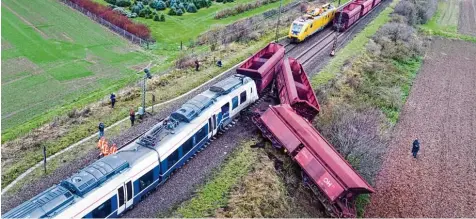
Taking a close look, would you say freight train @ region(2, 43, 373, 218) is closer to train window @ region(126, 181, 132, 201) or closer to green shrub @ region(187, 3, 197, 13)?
train window @ region(126, 181, 132, 201)

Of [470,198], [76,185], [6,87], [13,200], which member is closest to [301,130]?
[470,198]

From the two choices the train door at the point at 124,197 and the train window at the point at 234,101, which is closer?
the train door at the point at 124,197

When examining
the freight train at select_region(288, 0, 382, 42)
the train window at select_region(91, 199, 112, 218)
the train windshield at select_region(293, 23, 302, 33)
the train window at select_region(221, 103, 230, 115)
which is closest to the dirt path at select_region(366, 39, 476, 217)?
the train window at select_region(221, 103, 230, 115)

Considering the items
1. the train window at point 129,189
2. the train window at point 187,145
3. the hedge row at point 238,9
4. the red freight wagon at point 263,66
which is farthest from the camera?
the hedge row at point 238,9

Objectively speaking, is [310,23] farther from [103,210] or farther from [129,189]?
[103,210]

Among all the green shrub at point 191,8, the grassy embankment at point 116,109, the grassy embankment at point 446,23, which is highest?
the grassy embankment at point 446,23

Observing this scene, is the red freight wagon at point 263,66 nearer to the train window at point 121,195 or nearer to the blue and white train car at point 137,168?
the blue and white train car at point 137,168

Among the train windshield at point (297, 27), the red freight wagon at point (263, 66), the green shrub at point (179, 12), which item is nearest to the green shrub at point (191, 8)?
the green shrub at point (179, 12)
